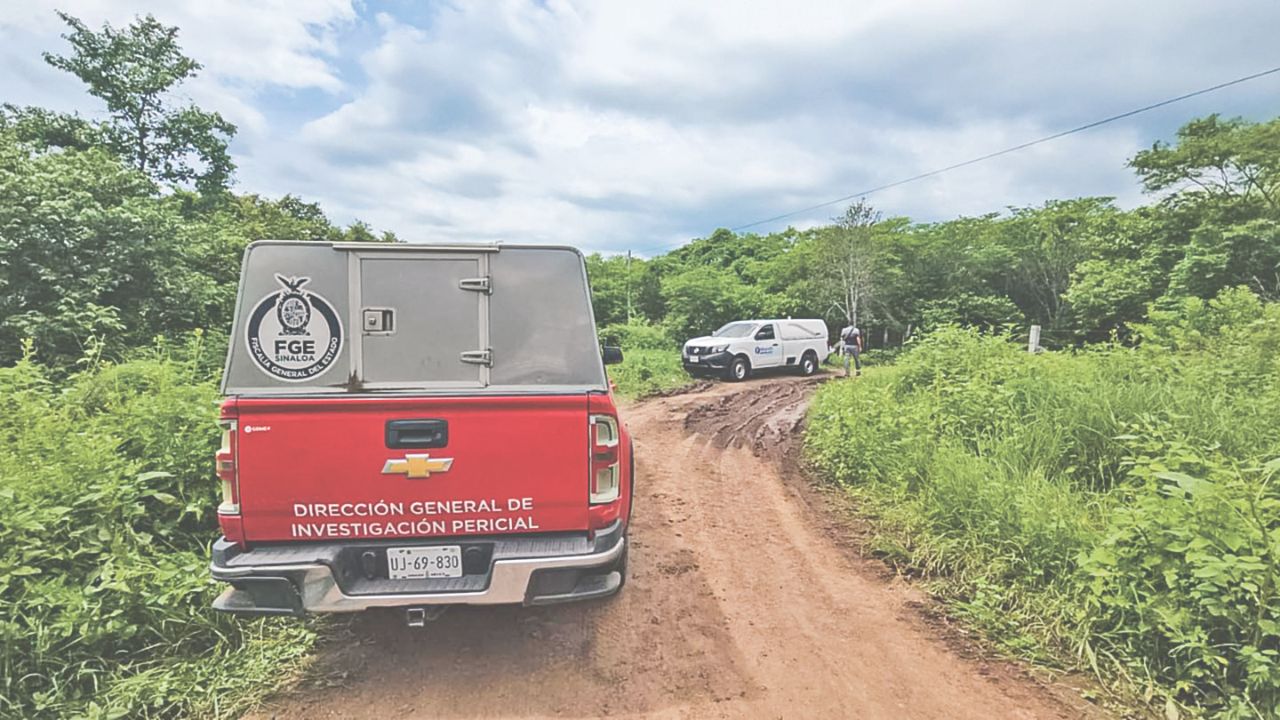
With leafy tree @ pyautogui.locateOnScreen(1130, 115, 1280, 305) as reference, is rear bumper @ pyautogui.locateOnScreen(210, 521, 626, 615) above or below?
below

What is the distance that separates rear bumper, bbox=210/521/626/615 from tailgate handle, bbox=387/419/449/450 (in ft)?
1.55

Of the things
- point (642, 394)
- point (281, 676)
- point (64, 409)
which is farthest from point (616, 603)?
point (642, 394)

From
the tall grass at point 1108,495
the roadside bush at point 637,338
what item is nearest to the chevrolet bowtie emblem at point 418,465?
the tall grass at point 1108,495

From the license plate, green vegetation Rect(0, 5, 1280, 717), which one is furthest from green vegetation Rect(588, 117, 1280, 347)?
the license plate

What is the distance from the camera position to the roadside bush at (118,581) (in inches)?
102

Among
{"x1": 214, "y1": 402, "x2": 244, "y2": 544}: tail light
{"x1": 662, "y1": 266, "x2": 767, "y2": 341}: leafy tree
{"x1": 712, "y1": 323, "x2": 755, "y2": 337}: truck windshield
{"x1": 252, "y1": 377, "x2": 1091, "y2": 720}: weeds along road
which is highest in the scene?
{"x1": 662, "y1": 266, "x2": 767, "y2": 341}: leafy tree

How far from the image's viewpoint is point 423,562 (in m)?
2.64

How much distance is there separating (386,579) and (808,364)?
592 inches

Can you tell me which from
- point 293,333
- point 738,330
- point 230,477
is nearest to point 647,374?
point 738,330

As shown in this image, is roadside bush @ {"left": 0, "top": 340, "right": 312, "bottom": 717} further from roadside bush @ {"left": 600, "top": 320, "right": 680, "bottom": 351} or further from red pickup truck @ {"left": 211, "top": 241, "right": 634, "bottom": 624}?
roadside bush @ {"left": 600, "top": 320, "right": 680, "bottom": 351}

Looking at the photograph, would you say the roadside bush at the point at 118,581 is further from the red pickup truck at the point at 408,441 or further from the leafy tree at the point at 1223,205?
the leafy tree at the point at 1223,205

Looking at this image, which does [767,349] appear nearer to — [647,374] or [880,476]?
[647,374]

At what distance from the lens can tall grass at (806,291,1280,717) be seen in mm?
2621

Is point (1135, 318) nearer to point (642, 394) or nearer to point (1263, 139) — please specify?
point (1263, 139)
